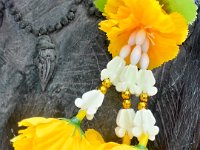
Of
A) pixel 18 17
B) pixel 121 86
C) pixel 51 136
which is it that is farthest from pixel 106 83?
pixel 18 17

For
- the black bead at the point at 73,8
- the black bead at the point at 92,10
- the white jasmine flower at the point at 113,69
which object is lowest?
the white jasmine flower at the point at 113,69

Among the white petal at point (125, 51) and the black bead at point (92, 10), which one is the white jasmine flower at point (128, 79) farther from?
the black bead at point (92, 10)

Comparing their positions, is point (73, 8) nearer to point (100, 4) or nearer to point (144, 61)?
point (100, 4)

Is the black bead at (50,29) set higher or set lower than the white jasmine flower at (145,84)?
higher

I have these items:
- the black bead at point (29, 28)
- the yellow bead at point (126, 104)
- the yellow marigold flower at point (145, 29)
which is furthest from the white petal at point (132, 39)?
the black bead at point (29, 28)

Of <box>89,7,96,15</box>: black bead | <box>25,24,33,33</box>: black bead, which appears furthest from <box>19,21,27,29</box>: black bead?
<box>89,7,96,15</box>: black bead

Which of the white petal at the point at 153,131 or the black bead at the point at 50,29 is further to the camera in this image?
the black bead at the point at 50,29
